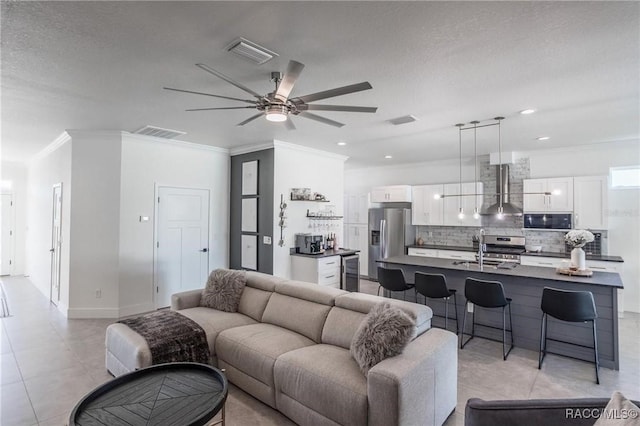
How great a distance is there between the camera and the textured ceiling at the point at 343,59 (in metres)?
2.05

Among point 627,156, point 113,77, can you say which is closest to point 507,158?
point 627,156

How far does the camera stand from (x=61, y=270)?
5387 mm

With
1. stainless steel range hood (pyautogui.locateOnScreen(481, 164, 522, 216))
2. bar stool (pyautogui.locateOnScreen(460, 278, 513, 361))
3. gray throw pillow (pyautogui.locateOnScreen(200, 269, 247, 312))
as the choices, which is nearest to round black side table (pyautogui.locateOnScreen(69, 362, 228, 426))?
gray throw pillow (pyautogui.locateOnScreen(200, 269, 247, 312))

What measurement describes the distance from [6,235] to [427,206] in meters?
9.94

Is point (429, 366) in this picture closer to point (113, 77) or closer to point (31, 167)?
point (113, 77)

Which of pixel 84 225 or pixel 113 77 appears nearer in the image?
pixel 113 77

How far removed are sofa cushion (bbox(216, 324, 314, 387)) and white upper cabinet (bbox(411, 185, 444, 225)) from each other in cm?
499

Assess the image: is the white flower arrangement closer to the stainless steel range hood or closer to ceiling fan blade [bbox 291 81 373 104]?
the stainless steel range hood

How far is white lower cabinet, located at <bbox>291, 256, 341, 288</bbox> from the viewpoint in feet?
18.2

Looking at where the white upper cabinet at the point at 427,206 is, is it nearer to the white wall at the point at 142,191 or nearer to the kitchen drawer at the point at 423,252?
the kitchen drawer at the point at 423,252

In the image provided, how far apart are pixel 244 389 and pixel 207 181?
4.15m

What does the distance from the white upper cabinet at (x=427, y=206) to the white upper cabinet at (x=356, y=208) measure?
3.79 feet

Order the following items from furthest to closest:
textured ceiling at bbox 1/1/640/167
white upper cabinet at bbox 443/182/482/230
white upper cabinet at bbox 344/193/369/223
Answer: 1. white upper cabinet at bbox 344/193/369/223
2. white upper cabinet at bbox 443/182/482/230
3. textured ceiling at bbox 1/1/640/167

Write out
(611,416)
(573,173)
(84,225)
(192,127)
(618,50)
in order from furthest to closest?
1. (573,173)
2. (84,225)
3. (192,127)
4. (618,50)
5. (611,416)
